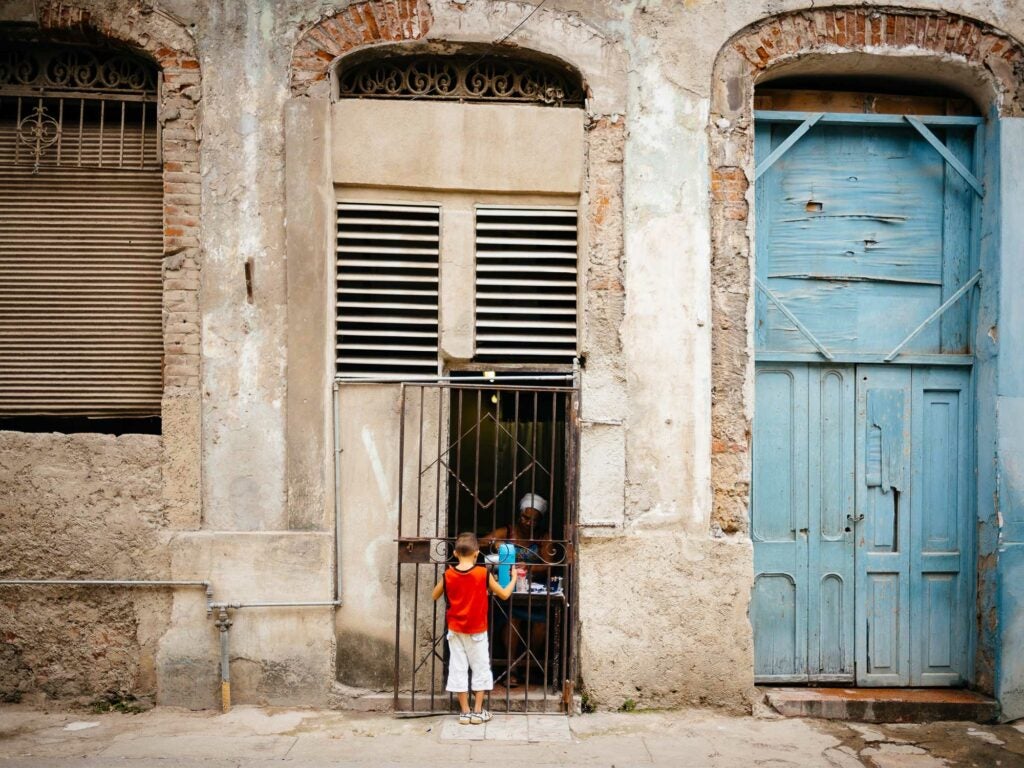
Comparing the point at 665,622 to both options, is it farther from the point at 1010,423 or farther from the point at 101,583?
the point at 101,583

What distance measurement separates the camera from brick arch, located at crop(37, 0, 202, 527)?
19.1 ft

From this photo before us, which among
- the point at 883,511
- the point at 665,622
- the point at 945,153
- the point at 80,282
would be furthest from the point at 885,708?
the point at 80,282

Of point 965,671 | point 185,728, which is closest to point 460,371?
point 185,728

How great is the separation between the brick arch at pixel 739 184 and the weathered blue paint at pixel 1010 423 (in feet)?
3.40

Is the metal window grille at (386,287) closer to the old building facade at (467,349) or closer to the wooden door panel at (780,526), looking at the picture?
the old building facade at (467,349)

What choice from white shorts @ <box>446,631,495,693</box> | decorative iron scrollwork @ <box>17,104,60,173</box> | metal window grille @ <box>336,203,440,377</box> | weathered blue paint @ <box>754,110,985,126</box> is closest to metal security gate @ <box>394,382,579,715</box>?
white shorts @ <box>446,631,495,693</box>

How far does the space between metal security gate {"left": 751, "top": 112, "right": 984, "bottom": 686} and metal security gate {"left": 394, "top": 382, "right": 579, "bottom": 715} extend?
56.6 inches

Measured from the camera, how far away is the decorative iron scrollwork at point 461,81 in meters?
6.11

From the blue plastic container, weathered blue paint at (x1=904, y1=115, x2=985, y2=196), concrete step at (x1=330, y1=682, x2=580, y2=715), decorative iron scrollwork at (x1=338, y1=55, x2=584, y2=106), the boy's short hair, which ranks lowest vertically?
concrete step at (x1=330, y1=682, x2=580, y2=715)

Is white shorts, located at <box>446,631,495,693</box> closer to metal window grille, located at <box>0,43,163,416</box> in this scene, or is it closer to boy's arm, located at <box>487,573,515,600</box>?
boy's arm, located at <box>487,573,515,600</box>

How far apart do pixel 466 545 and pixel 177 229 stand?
2831 millimetres

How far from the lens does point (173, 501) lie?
5.81 m

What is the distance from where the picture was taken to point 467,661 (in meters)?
5.55

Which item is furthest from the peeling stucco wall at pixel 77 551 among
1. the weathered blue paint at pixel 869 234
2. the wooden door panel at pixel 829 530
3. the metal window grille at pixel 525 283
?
the weathered blue paint at pixel 869 234
